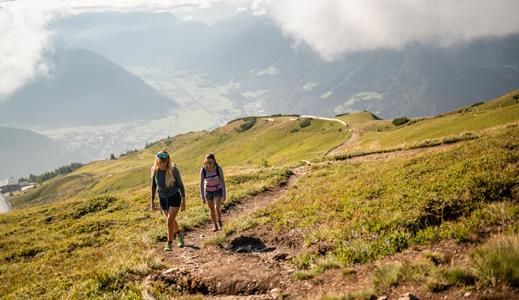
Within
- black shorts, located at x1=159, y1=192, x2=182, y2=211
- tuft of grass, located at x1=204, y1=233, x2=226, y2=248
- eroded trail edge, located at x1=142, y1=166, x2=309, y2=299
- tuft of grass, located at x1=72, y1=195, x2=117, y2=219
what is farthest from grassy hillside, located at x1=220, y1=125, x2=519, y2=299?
tuft of grass, located at x1=72, y1=195, x2=117, y2=219

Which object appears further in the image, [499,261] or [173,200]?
[173,200]

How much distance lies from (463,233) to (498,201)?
335cm

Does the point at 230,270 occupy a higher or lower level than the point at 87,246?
higher

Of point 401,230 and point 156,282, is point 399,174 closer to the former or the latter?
point 401,230

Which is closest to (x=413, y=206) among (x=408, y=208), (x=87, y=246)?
(x=408, y=208)

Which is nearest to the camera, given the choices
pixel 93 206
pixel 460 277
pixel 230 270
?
pixel 460 277

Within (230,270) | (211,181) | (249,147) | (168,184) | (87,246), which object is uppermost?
(249,147)

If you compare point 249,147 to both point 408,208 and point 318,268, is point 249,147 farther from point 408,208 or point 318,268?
point 318,268

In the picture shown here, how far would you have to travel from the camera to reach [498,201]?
12430 millimetres

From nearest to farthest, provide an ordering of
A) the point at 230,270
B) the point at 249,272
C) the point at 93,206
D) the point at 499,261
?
1. the point at 499,261
2. the point at 249,272
3. the point at 230,270
4. the point at 93,206

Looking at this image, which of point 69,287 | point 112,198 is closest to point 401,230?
point 69,287

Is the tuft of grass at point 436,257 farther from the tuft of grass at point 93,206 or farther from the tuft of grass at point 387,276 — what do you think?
the tuft of grass at point 93,206

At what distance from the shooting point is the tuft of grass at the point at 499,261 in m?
7.15

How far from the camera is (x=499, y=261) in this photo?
7480 millimetres
